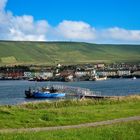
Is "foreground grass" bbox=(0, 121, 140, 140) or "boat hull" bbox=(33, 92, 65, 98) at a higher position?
"foreground grass" bbox=(0, 121, 140, 140)

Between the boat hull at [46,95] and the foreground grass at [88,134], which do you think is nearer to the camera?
the foreground grass at [88,134]

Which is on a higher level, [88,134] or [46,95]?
[88,134]

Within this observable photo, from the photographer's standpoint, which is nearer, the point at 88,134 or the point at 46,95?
the point at 88,134

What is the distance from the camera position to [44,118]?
32906 millimetres

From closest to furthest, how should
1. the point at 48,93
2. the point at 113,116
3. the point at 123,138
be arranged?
the point at 123,138
the point at 113,116
the point at 48,93

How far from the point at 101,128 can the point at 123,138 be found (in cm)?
326

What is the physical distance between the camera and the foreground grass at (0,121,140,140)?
24558mm

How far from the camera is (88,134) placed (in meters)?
26.0

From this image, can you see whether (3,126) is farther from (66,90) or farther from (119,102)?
(66,90)

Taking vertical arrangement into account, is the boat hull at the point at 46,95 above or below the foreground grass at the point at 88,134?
below

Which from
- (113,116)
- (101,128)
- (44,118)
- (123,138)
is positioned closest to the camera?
(123,138)

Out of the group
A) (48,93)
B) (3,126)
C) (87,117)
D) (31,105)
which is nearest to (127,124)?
(87,117)

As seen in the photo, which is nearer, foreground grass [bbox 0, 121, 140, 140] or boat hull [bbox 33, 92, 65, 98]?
foreground grass [bbox 0, 121, 140, 140]

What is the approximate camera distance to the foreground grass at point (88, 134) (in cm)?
2456
